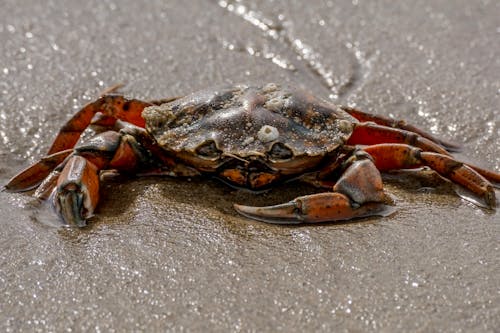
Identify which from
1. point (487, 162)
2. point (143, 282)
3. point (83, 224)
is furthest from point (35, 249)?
point (487, 162)

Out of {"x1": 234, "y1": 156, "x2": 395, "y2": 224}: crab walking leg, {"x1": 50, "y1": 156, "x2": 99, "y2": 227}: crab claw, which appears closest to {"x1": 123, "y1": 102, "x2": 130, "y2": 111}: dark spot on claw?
{"x1": 50, "y1": 156, "x2": 99, "y2": 227}: crab claw

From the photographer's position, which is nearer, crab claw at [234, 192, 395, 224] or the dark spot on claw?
crab claw at [234, 192, 395, 224]

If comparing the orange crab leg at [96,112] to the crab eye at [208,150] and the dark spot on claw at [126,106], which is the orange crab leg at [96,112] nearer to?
the dark spot on claw at [126,106]

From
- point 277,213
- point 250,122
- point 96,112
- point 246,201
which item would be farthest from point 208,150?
point 96,112

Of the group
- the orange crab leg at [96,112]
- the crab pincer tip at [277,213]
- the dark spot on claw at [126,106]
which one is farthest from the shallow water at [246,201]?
the dark spot on claw at [126,106]

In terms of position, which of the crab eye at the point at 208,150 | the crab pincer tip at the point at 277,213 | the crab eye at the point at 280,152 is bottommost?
the crab pincer tip at the point at 277,213

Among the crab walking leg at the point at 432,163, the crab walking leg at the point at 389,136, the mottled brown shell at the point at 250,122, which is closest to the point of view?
the mottled brown shell at the point at 250,122

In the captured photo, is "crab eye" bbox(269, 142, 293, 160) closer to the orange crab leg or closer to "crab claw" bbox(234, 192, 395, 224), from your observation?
"crab claw" bbox(234, 192, 395, 224)

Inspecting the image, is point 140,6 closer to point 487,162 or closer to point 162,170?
point 162,170
